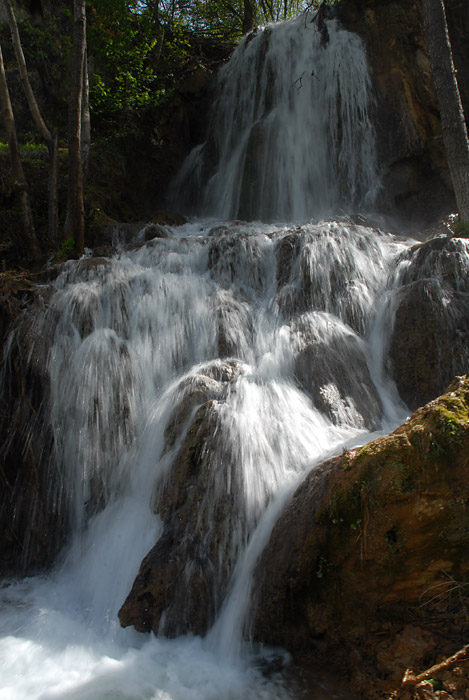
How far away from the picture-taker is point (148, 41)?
15852 mm

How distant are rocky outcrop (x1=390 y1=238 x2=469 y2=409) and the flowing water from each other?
0.26m

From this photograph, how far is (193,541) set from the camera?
3848mm

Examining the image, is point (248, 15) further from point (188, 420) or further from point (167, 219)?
point (188, 420)

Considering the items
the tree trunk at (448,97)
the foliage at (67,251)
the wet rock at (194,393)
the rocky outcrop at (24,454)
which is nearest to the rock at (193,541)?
the wet rock at (194,393)

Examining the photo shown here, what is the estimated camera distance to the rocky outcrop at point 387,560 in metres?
2.75

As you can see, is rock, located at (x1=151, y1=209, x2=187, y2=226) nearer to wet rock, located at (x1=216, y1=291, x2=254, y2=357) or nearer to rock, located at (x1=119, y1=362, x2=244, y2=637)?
wet rock, located at (x1=216, y1=291, x2=254, y2=357)

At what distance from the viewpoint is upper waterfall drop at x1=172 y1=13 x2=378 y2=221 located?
39.4 feet

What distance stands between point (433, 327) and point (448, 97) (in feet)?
16.3

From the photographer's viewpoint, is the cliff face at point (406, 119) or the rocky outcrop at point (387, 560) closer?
the rocky outcrop at point (387, 560)

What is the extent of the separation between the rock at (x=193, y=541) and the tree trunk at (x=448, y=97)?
6.23 m

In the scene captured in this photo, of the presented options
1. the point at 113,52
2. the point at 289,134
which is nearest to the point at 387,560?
the point at 289,134

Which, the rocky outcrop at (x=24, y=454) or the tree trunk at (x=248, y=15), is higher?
the tree trunk at (x=248, y=15)

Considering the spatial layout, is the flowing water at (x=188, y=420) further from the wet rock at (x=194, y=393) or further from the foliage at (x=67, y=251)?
the foliage at (x=67, y=251)

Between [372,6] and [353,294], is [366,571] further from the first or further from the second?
[372,6]
